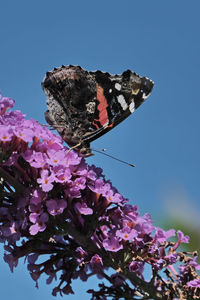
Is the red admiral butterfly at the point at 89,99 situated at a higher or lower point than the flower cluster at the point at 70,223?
higher

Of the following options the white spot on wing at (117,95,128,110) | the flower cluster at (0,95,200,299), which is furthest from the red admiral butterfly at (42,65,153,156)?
the flower cluster at (0,95,200,299)

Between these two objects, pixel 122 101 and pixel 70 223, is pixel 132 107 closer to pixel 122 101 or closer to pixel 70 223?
pixel 122 101

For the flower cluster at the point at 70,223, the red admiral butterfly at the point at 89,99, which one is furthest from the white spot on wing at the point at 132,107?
the flower cluster at the point at 70,223

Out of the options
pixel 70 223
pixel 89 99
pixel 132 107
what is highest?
pixel 89 99

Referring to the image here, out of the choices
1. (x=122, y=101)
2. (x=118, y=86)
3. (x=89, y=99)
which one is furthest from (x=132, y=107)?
(x=89, y=99)

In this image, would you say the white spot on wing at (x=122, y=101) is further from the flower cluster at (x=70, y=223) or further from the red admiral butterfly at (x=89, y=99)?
the flower cluster at (x=70, y=223)

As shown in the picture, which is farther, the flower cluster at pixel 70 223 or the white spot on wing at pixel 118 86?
the white spot on wing at pixel 118 86

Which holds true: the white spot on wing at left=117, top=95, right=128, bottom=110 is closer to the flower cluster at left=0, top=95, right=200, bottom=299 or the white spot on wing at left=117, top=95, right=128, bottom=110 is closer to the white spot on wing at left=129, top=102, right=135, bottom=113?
the white spot on wing at left=129, top=102, right=135, bottom=113
